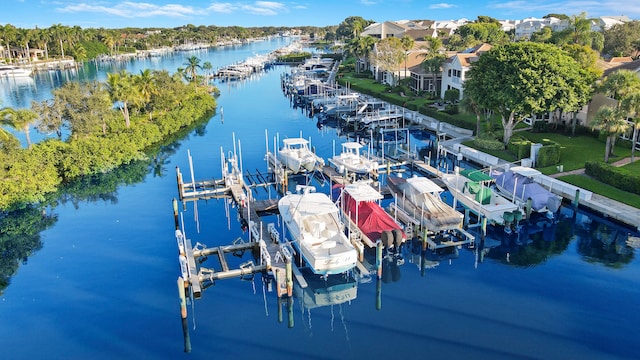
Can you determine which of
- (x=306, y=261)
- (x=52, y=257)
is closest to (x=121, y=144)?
(x=52, y=257)

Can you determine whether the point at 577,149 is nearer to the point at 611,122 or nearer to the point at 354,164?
the point at 611,122

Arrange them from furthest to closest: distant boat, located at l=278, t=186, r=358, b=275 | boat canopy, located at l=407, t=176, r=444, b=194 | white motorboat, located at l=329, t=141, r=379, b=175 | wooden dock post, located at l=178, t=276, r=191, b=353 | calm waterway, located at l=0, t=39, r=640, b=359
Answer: white motorboat, located at l=329, t=141, r=379, b=175 → boat canopy, located at l=407, t=176, r=444, b=194 → distant boat, located at l=278, t=186, r=358, b=275 → wooden dock post, located at l=178, t=276, r=191, b=353 → calm waterway, located at l=0, t=39, r=640, b=359

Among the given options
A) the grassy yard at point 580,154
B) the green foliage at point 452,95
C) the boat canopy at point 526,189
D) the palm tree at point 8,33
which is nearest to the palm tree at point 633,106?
the grassy yard at point 580,154

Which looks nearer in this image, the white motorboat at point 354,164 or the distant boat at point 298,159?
the white motorboat at point 354,164

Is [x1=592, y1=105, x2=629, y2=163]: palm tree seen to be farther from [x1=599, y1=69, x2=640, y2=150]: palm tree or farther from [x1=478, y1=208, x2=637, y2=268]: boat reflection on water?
[x1=478, y1=208, x2=637, y2=268]: boat reflection on water

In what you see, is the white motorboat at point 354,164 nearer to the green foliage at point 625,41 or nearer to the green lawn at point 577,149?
the green lawn at point 577,149

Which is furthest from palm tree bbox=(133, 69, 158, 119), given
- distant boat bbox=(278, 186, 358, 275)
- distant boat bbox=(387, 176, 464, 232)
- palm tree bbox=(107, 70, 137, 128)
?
distant boat bbox=(387, 176, 464, 232)
